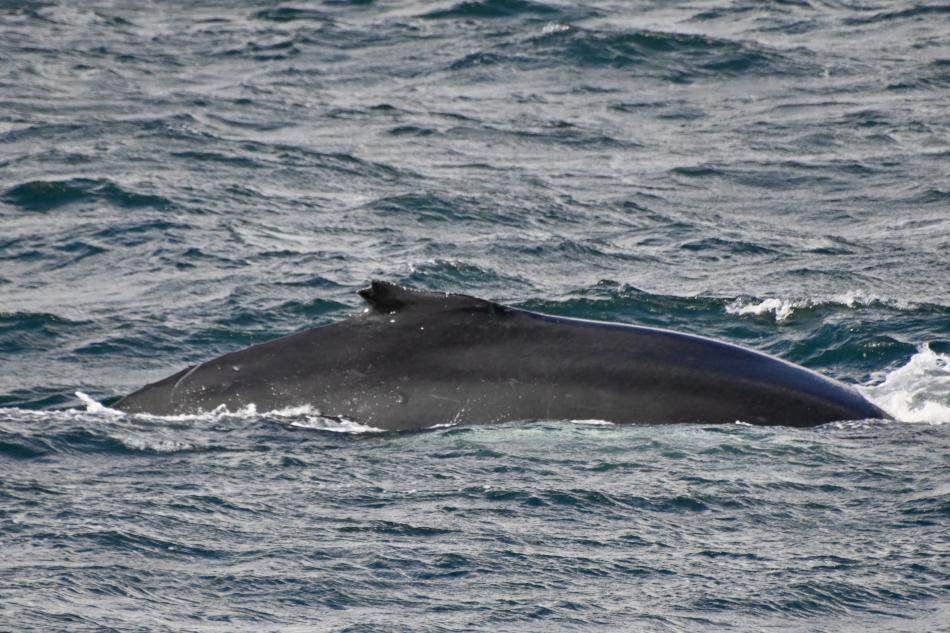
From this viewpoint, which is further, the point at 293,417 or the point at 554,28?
the point at 554,28

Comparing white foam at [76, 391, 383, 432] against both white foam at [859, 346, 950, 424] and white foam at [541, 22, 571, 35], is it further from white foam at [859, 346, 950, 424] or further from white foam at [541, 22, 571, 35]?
white foam at [541, 22, 571, 35]

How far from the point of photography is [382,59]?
31.4 m

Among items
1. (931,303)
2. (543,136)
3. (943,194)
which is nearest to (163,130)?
(543,136)

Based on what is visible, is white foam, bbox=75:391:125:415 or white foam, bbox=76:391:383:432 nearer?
white foam, bbox=76:391:383:432

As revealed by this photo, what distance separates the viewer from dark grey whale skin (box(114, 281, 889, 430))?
11.4 m

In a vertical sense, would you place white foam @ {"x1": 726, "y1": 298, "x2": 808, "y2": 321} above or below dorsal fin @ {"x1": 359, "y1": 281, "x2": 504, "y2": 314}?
below

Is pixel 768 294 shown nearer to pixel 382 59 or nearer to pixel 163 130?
pixel 163 130

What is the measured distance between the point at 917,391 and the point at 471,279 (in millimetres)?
→ 6282

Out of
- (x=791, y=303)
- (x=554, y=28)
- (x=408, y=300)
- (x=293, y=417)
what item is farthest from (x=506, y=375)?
(x=554, y=28)

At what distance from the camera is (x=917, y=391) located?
12.9 metres

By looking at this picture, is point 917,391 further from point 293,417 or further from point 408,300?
point 293,417

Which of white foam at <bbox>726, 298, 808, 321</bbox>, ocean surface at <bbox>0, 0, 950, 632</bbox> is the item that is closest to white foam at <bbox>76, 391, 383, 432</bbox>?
ocean surface at <bbox>0, 0, 950, 632</bbox>

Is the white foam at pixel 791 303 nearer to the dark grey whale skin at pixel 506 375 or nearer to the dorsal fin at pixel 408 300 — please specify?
the dark grey whale skin at pixel 506 375

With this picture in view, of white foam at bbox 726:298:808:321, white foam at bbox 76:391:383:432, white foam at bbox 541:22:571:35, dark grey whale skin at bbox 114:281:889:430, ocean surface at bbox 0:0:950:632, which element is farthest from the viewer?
white foam at bbox 541:22:571:35
